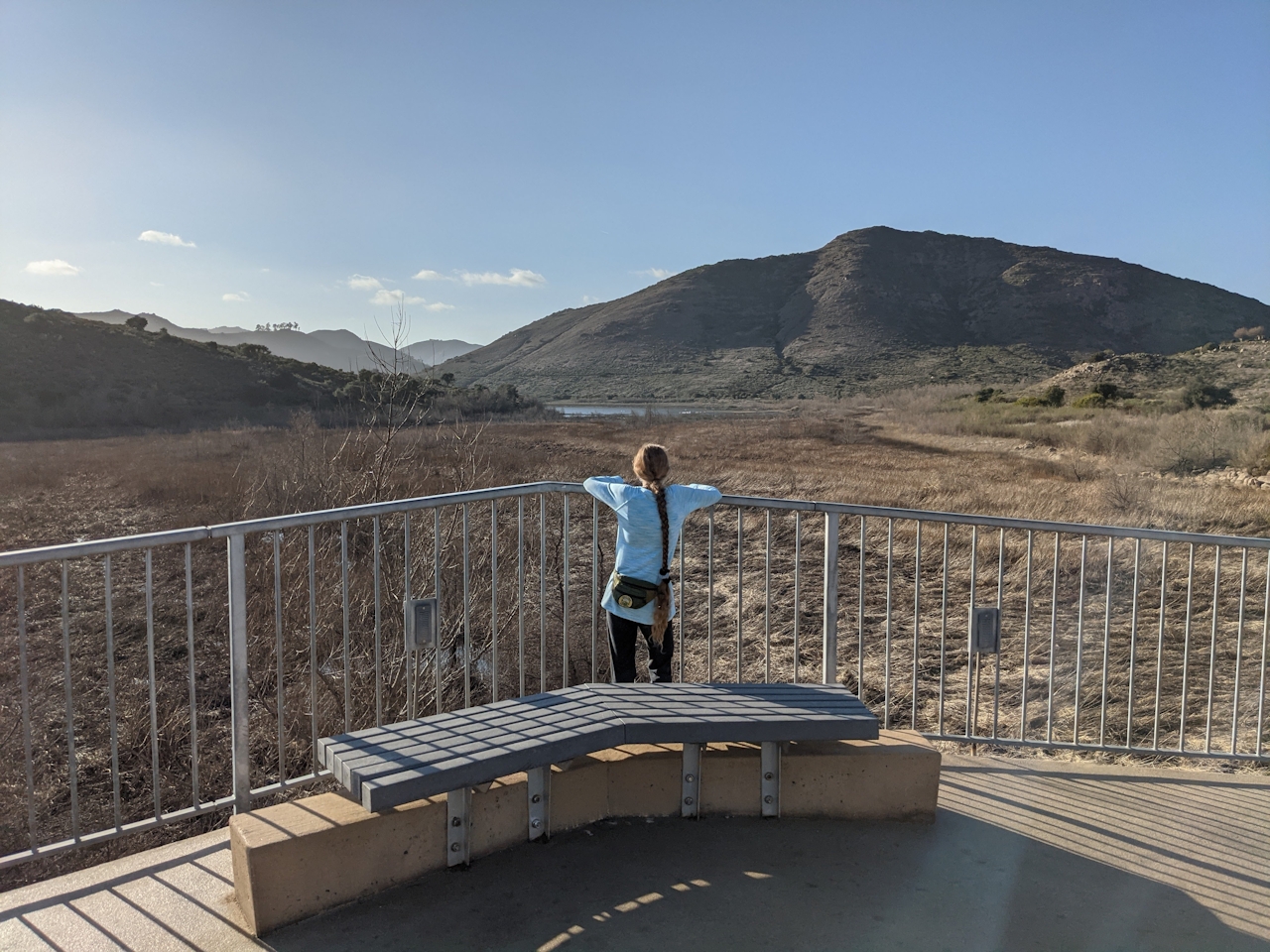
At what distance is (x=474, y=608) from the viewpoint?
9.61m

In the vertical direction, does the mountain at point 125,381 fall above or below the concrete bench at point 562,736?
above

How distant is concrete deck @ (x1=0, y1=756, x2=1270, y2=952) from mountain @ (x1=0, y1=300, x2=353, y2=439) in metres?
47.1

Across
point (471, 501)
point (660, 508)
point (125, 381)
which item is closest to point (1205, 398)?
point (660, 508)

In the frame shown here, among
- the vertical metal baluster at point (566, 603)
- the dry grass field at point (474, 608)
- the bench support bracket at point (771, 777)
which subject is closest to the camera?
the bench support bracket at point (771, 777)

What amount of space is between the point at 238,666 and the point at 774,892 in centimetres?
218

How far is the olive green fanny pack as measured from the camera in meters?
4.36

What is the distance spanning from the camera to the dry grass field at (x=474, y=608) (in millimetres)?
7227

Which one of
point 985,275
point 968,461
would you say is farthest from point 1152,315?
point 968,461

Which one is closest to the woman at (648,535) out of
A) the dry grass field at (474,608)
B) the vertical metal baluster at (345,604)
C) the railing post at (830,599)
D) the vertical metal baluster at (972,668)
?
the dry grass field at (474,608)

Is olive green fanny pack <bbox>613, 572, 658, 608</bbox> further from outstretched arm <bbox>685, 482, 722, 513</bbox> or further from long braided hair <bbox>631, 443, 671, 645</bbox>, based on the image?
outstretched arm <bbox>685, 482, 722, 513</bbox>

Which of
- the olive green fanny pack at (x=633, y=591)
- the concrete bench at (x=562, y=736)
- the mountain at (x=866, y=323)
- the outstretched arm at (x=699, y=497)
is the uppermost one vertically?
the mountain at (x=866, y=323)

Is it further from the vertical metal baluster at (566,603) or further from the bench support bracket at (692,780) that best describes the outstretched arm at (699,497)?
the bench support bracket at (692,780)

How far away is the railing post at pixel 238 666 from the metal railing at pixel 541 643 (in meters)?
0.01

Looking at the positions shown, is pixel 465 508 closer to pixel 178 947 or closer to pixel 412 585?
pixel 178 947
